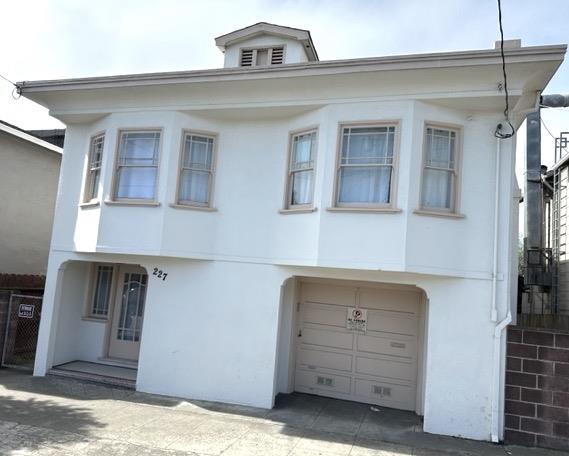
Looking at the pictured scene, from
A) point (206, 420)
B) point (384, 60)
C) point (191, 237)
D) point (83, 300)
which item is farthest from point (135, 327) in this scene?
point (384, 60)

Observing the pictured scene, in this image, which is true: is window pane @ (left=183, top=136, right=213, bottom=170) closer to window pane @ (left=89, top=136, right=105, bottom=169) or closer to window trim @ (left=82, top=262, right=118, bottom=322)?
window pane @ (left=89, top=136, right=105, bottom=169)

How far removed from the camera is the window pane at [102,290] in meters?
10.3

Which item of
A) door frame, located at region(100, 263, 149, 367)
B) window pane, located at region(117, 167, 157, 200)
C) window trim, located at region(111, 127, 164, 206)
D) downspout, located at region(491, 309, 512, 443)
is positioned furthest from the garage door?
door frame, located at region(100, 263, 149, 367)

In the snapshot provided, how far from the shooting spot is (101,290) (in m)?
10.4

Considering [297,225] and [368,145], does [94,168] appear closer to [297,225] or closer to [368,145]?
[297,225]

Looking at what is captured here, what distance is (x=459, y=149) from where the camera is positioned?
7.29 metres

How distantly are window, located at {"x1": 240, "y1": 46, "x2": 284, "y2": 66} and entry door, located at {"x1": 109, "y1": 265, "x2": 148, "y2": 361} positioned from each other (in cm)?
514

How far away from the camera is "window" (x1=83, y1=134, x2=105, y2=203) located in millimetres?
9289

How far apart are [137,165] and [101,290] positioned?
3.42 m

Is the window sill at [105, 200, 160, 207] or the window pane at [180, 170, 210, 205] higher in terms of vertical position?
the window pane at [180, 170, 210, 205]

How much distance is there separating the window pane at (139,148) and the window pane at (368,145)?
12.1ft

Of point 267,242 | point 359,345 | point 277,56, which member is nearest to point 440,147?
point 267,242

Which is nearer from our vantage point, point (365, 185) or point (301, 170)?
point (365, 185)

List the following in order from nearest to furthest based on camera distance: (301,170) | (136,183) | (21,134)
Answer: (301,170) < (136,183) < (21,134)
